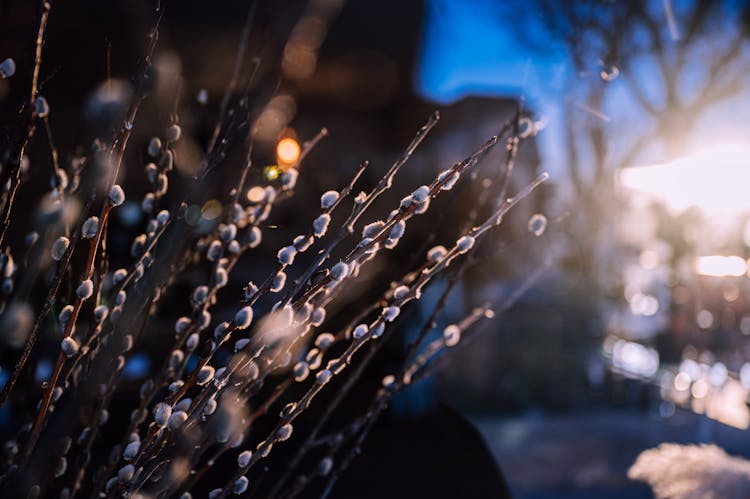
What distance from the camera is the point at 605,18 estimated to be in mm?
6035

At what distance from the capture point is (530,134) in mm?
998

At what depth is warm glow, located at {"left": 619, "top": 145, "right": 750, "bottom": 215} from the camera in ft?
13.6

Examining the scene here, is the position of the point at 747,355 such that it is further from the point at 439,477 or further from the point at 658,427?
the point at 439,477

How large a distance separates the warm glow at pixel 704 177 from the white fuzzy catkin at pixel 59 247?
4.30m

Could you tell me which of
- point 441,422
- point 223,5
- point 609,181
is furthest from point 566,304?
point 223,5

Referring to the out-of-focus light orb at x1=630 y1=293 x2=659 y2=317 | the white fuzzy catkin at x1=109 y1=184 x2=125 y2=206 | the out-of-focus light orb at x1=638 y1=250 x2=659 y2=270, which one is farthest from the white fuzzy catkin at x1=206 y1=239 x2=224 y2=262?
the out-of-focus light orb at x1=638 y1=250 x2=659 y2=270

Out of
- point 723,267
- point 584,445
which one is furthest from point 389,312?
point 723,267

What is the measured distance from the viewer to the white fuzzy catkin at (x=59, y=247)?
0.77 meters

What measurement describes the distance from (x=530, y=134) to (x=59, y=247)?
70 centimetres

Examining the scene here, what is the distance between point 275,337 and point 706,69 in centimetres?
834

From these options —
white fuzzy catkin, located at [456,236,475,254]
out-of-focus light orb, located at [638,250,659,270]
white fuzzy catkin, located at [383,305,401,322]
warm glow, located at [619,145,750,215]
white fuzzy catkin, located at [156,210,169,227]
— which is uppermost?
out-of-focus light orb, located at [638,250,659,270]

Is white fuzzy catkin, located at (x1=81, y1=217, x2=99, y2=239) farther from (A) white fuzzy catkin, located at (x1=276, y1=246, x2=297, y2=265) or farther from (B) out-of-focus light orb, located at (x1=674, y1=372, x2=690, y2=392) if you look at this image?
(B) out-of-focus light orb, located at (x1=674, y1=372, x2=690, y2=392)

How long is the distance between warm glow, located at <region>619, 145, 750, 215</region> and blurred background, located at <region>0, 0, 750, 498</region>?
0.05ft

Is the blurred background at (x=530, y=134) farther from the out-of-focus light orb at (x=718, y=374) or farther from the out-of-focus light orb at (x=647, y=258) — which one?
the out-of-focus light orb at (x=647, y=258)
